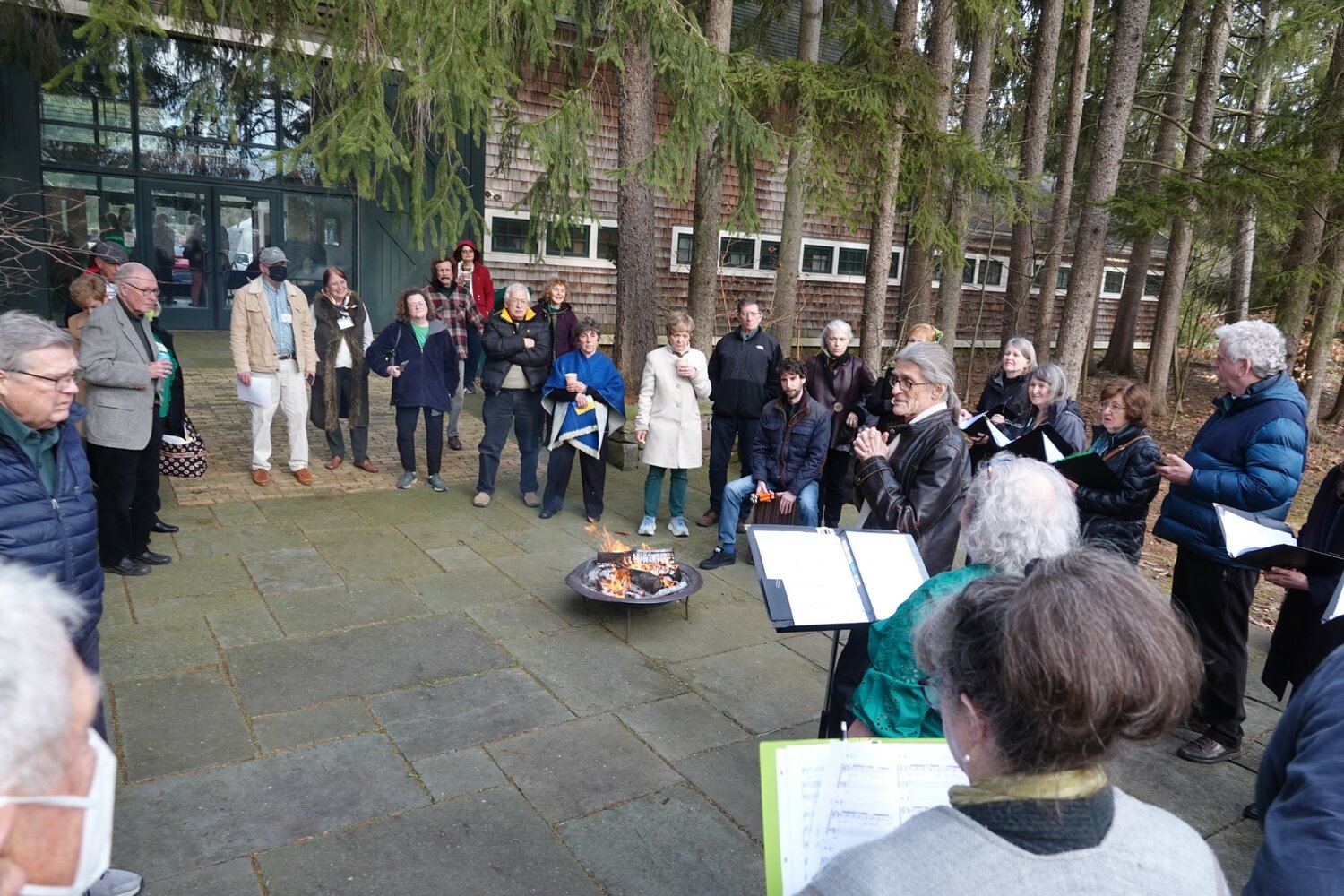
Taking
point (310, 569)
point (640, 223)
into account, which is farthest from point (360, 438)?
point (640, 223)

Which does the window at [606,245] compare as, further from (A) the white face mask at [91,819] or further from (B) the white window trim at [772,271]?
(A) the white face mask at [91,819]

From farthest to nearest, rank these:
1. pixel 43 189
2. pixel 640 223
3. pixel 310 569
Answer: pixel 43 189, pixel 640 223, pixel 310 569

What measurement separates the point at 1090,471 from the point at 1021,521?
2140mm

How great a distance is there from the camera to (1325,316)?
11.7m

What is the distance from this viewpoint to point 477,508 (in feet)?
24.5

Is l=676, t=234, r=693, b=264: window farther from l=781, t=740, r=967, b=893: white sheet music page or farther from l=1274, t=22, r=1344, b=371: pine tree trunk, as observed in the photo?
l=781, t=740, r=967, b=893: white sheet music page

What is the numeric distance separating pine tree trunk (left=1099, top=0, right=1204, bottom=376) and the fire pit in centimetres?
935

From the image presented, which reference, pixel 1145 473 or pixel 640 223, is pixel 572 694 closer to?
pixel 1145 473

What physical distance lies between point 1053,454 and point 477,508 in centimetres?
467

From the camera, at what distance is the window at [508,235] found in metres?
14.9

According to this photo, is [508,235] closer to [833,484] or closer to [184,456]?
[184,456]

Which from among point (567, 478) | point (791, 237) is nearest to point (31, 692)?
point (567, 478)

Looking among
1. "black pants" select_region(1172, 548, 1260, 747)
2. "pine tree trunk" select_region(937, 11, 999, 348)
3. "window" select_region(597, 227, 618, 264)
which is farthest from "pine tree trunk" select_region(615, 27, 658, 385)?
"black pants" select_region(1172, 548, 1260, 747)

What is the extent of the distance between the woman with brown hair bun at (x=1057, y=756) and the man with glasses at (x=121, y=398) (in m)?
5.33
